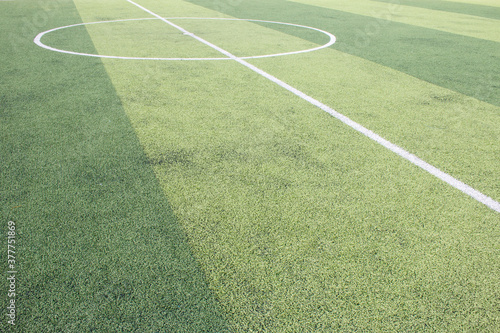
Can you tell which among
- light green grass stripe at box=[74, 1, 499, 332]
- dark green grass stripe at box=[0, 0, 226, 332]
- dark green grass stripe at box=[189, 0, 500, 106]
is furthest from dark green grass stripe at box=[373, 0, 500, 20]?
dark green grass stripe at box=[0, 0, 226, 332]

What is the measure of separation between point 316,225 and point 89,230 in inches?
56.7

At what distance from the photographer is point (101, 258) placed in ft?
7.02

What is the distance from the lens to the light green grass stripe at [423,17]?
9.80m

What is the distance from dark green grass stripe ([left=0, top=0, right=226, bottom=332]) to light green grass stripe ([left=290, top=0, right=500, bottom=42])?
916cm

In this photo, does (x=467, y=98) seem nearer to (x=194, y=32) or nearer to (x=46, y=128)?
(x=46, y=128)

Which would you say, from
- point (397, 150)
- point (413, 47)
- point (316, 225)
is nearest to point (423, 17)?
point (413, 47)

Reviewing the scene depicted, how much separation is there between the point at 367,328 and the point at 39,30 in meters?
9.24

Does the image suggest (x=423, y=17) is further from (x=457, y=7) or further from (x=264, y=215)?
(x=264, y=215)

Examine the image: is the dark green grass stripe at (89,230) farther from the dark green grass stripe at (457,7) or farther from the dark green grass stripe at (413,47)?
the dark green grass stripe at (457,7)

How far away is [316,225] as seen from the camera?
2.45 meters

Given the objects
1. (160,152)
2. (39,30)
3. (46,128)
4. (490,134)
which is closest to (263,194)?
(160,152)

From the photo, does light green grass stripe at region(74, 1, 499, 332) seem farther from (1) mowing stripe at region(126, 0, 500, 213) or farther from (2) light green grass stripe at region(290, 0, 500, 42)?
(2) light green grass stripe at region(290, 0, 500, 42)

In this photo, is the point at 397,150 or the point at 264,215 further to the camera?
the point at 397,150

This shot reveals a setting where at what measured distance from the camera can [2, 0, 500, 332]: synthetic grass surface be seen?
1.87 meters
